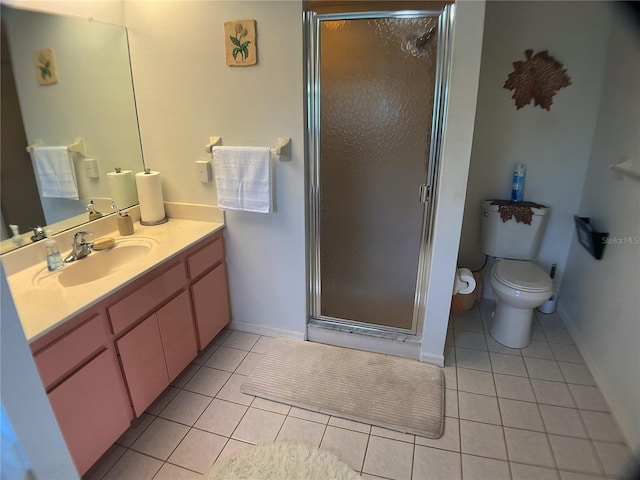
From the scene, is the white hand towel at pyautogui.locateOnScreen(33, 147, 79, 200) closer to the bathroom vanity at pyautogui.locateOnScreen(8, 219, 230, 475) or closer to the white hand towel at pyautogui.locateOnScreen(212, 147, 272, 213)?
the bathroom vanity at pyautogui.locateOnScreen(8, 219, 230, 475)

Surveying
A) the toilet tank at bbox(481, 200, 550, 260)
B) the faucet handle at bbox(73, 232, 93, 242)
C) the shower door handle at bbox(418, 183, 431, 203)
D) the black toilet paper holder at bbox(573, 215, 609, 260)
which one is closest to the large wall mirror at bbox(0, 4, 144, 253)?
the faucet handle at bbox(73, 232, 93, 242)

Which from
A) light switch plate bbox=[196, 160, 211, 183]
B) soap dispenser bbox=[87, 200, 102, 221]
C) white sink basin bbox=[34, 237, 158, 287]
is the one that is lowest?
white sink basin bbox=[34, 237, 158, 287]

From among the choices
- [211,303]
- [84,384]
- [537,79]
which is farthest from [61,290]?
[537,79]

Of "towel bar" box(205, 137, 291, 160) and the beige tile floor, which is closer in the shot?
the beige tile floor

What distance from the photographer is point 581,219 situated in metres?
2.39

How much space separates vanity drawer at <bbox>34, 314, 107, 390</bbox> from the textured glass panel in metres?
1.26

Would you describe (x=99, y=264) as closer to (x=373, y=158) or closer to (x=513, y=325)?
(x=373, y=158)

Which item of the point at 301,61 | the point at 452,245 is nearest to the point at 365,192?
the point at 452,245

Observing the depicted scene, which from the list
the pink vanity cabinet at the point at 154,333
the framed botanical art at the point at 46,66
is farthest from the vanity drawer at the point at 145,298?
the framed botanical art at the point at 46,66

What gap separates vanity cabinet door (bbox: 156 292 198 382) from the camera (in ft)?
6.14

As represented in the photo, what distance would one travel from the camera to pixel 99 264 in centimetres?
186

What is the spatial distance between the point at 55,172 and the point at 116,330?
88cm

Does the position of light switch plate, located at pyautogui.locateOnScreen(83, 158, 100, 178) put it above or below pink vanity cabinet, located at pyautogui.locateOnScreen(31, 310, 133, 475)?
above

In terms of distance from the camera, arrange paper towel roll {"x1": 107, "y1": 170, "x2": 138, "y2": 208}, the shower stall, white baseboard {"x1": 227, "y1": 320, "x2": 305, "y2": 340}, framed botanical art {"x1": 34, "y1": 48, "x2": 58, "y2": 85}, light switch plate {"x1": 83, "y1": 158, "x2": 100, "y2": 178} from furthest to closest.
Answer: white baseboard {"x1": 227, "y1": 320, "x2": 305, "y2": 340}, paper towel roll {"x1": 107, "y1": 170, "x2": 138, "y2": 208}, light switch plate {"x1": 83, "y1": 158, "x2": 100, "y2": 178}, the shower stall, framed botanical art {"x1": 34, "y1": 48, "x2": 58, "y2": 85}
